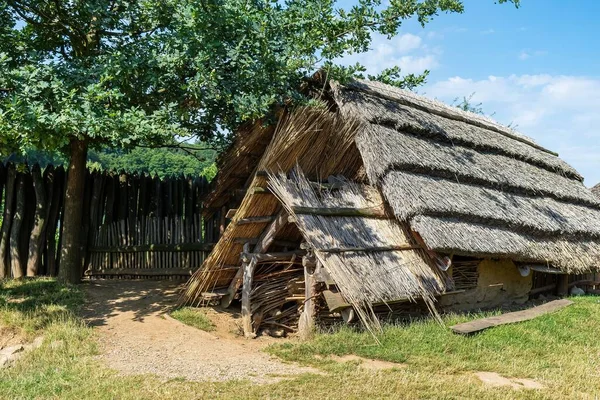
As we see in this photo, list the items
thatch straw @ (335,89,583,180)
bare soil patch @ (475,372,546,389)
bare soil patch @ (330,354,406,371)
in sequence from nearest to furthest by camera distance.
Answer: bare soil patch @ (475,372,546,389) < bare soil patch @ (330,354,406,371) < thatch straw @ (335,89,583,180)

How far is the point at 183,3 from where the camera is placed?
26.9 feet

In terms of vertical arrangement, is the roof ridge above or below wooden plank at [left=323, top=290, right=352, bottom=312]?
above

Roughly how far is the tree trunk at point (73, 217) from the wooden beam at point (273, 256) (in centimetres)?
331

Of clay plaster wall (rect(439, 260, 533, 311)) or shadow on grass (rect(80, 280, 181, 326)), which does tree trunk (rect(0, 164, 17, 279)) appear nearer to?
shadow on grass (rect(80, 280, 181, 326))

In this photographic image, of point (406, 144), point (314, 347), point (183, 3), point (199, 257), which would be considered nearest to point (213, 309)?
point (199, 257)

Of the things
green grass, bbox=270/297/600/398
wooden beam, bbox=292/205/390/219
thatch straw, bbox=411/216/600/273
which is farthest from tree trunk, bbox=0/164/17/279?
thatch straw, bbox=411/216/600/273

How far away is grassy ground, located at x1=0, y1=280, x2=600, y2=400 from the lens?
527 cm

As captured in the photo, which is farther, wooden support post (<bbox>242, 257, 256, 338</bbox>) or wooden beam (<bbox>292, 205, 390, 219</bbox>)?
wooden support post (<bbox>242, 257, 256, 338</bbox>)

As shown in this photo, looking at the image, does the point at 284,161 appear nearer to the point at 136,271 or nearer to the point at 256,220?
the point at 256,220

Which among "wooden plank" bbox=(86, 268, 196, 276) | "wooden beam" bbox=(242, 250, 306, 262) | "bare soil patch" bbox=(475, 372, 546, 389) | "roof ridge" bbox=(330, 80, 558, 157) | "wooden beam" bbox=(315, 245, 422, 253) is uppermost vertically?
"roof ridge" bbox=(330, 80, 558, 157)

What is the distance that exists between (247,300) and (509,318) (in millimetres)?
4028

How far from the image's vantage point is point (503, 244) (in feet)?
29.7

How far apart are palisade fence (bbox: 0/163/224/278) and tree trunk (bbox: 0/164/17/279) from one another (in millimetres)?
16

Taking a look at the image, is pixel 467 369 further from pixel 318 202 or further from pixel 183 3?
pixel 183 3
